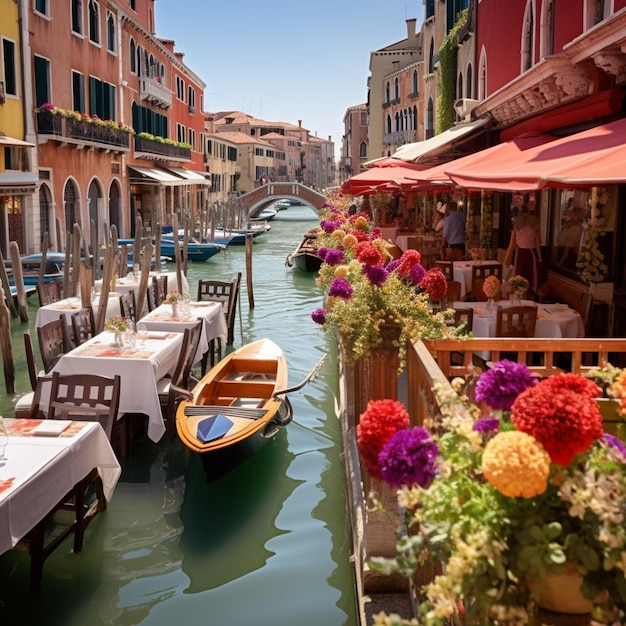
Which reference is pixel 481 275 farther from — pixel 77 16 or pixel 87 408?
pixel 77 16

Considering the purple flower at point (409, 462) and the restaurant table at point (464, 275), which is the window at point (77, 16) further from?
the purple flower at point (409, 462)

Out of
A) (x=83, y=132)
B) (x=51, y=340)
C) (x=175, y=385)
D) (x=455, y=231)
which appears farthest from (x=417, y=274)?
(x=83, y=132)

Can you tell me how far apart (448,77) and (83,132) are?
9.63 metres

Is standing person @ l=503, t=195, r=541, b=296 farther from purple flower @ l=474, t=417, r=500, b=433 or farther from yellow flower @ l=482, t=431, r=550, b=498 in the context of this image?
yellow flower @ l=482, t=431, r=550, b=498

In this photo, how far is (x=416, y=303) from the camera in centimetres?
424

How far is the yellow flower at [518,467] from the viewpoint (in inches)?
70.0

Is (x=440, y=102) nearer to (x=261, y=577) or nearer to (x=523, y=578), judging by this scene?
(x=261, y=577)

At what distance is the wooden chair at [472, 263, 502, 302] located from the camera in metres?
8.19

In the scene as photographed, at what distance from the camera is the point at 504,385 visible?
2.22 m

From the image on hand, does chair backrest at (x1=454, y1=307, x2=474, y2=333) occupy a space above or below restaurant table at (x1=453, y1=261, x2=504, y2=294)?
below

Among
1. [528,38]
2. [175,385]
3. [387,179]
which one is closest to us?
[175,385]

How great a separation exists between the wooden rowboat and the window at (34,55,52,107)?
13.7 meters

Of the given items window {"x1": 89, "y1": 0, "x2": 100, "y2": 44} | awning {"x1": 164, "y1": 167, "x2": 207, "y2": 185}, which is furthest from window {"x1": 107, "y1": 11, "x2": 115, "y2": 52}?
awning {"x1": 164, "y1": 167, "x2": 207, "y2": 185}

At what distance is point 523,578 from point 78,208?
21803 mm
